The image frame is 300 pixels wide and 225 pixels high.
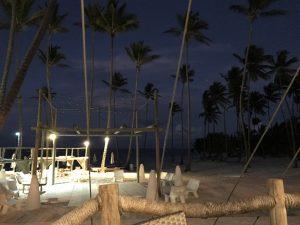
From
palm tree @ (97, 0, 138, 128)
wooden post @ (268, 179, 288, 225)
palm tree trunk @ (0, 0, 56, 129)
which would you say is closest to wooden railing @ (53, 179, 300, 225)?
wooden post @ (268, 179, 288, 225)

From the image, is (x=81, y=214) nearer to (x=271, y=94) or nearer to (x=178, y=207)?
(x=178, y=207)

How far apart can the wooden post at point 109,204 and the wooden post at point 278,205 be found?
174 centimetres

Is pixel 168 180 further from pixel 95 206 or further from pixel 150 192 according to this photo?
pixel 95 206

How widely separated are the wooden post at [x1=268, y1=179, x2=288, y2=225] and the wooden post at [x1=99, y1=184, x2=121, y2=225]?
68.5 inches

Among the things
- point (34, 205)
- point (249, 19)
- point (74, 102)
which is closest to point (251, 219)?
point (34, 205)

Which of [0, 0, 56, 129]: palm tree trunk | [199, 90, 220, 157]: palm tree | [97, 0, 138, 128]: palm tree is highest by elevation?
[97, 0, 138, 128]: palm tree

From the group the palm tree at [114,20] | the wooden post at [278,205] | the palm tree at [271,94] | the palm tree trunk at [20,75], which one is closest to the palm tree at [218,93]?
the palm tree at [271,94]

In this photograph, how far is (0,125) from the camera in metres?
10.2

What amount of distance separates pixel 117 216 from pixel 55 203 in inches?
319

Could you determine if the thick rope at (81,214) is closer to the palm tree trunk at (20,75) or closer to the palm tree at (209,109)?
the palm tree trunk at (20,75)

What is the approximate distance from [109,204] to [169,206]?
0.63m

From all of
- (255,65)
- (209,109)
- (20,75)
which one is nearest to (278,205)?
(20,75)

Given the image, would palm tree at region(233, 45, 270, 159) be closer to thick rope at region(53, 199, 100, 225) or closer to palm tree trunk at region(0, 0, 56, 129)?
palm tree trunk at region(0, 0, 56, 129)

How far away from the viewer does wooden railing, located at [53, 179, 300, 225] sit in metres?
3.43
